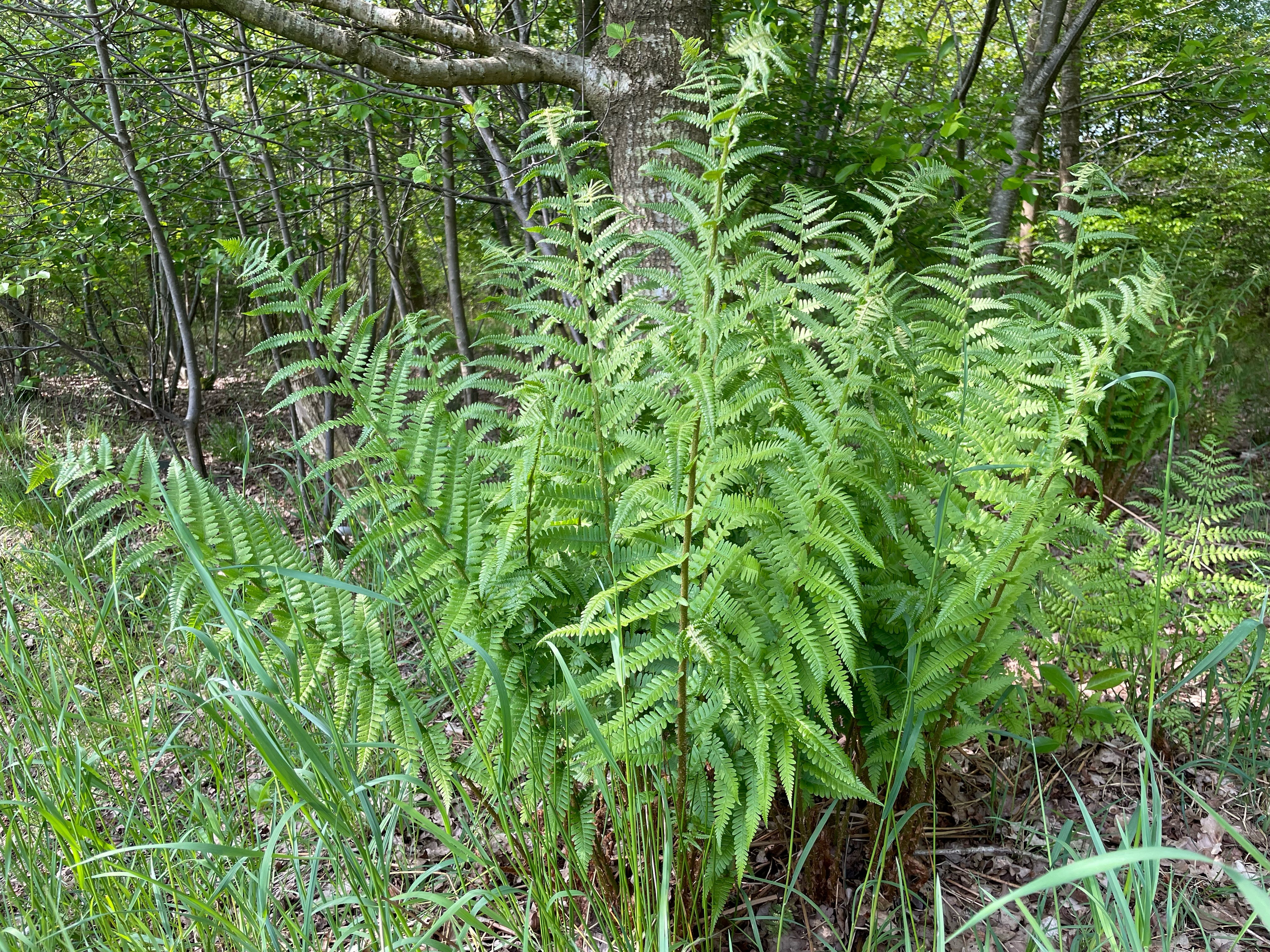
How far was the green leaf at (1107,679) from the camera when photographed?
6.13 ft

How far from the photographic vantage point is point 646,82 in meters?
2.69

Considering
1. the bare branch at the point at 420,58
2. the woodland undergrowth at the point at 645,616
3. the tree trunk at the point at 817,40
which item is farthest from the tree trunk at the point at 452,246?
the woodland undergrowth at the point at 645,616

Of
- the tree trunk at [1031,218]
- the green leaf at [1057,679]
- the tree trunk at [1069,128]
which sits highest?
the tree trunk at [1069,128]

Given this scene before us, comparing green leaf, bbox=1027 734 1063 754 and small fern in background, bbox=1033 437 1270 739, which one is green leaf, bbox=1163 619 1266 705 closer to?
small fern in background, bbox=1033 437 1270 739

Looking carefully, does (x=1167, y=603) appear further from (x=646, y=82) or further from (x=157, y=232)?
(x=157, y=232)

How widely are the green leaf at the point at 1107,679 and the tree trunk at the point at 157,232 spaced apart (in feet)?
10.7

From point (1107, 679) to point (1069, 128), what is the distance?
216 inches

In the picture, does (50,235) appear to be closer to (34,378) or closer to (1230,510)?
(34,378)

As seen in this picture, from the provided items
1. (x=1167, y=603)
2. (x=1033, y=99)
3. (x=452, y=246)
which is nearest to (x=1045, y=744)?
(x=1167, y=603)

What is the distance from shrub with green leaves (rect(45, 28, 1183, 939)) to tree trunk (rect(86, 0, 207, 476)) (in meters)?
2.25

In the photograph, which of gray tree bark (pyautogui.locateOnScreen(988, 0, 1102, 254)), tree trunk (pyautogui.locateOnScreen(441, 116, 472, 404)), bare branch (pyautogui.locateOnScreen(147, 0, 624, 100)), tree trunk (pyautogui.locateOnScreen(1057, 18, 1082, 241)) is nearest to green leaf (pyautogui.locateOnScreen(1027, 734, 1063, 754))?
bare branch (pyautogui.locateOnScreen(147, 0, 624, 100))

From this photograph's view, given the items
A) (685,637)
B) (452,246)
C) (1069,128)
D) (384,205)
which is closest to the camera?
(685,637)

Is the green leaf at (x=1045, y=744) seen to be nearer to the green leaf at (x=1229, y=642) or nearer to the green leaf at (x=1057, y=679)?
the green leaf at (x=1057, y=679)

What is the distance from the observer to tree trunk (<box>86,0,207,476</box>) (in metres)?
3.36
